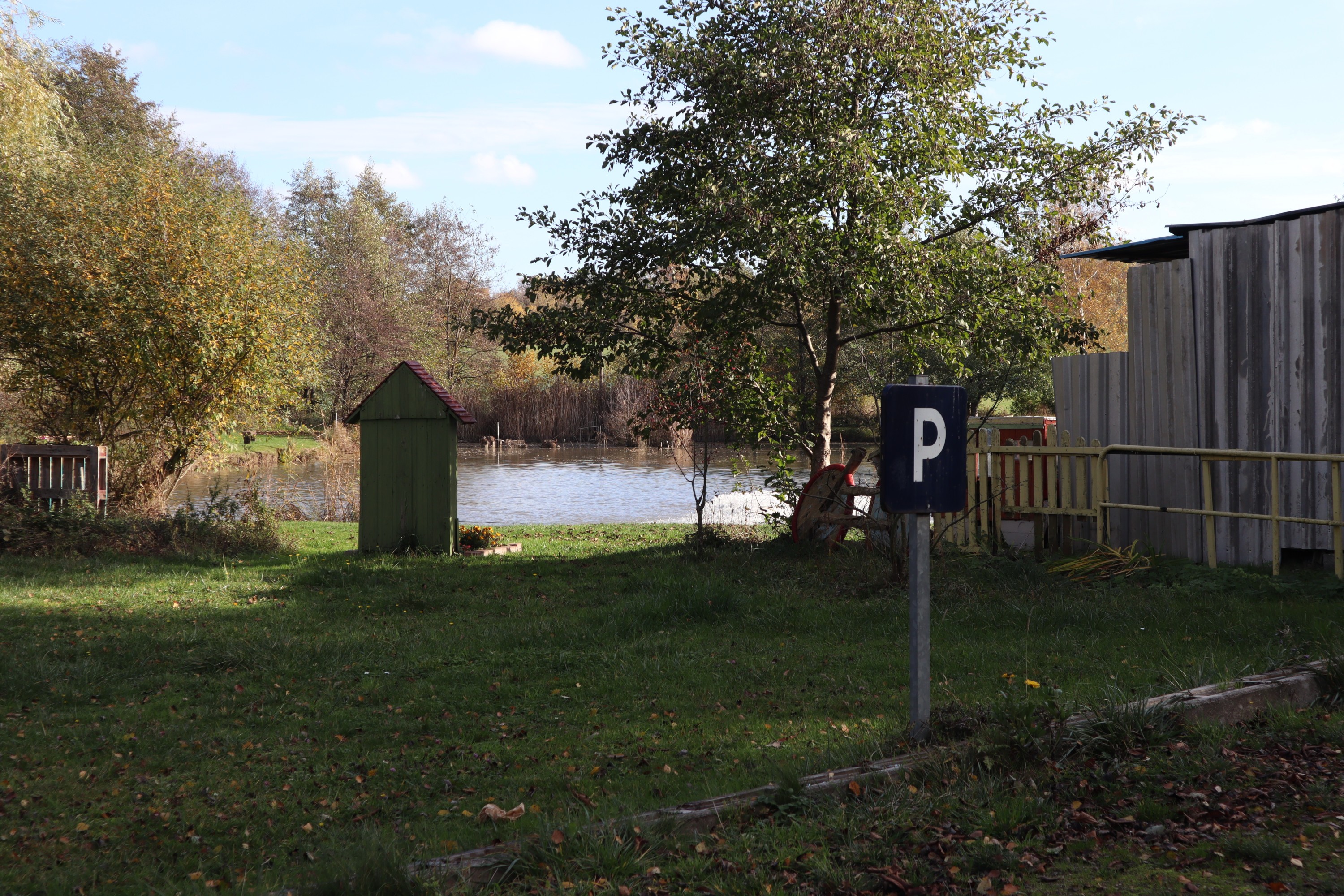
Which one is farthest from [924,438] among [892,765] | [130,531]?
[130,531]

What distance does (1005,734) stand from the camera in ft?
14.0

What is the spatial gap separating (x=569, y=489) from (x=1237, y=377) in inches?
787

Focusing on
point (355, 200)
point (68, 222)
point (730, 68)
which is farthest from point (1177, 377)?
point (355, 200)

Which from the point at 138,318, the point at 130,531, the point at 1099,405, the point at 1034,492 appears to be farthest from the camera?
the point at 138,318

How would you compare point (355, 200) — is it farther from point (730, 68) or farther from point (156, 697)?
point (156, 697)

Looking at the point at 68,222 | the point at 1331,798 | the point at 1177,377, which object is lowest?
the point at 1331,798

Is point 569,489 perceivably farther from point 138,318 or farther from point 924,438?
point 924,438

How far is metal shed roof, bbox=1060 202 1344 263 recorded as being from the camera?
29.6ft

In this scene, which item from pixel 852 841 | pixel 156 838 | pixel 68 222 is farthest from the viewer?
pixel 68 222

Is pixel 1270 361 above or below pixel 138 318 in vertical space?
below

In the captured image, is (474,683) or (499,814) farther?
(474,683)

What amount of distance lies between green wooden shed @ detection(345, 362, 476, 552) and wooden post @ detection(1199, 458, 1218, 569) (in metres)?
8.63

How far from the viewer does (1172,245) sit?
10.7m

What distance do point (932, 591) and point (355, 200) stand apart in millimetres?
52246
